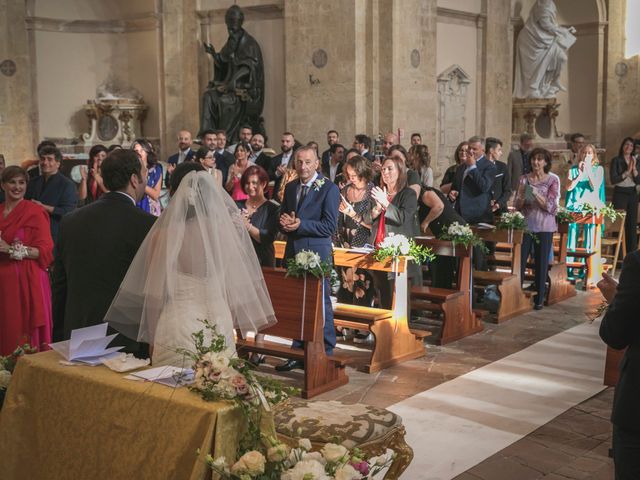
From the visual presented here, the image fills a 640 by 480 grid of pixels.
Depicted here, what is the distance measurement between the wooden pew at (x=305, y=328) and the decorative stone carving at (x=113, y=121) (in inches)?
426

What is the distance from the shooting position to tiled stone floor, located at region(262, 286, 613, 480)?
5.20 metres

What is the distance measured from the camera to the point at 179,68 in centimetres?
1670

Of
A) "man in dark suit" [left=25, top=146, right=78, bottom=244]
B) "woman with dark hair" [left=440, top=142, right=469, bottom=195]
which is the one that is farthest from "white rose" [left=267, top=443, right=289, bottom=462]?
"woman with dark hair" [left=440, top=142, right=469, bottom=195]

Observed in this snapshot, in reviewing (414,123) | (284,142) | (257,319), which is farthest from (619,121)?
(257,319)

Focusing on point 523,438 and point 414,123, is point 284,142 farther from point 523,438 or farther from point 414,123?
point 523,438

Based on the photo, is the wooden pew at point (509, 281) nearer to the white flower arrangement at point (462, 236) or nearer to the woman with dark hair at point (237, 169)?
the white flower arrangement at point (462, 236)

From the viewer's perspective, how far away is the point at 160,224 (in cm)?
413

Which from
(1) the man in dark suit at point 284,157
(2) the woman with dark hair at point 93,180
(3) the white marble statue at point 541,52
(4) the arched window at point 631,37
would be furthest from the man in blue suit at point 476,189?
(4) the arched window at point 631,37

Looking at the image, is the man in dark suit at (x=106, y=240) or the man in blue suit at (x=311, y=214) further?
the man in blue suit at (x=311, y=214)

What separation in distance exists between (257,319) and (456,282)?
4.94 metres

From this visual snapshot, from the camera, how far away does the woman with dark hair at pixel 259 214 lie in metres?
7.43

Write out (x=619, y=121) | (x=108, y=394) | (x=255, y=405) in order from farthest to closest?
(x=619, y=121), (x=108, y=394), (x=255, y=405)

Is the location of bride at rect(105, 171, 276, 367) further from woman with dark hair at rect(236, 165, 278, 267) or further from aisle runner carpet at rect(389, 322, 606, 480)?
woman with dark hair at rect(236, 165, 278, 267)

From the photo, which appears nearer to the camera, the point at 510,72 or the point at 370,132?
the point at 370,132
